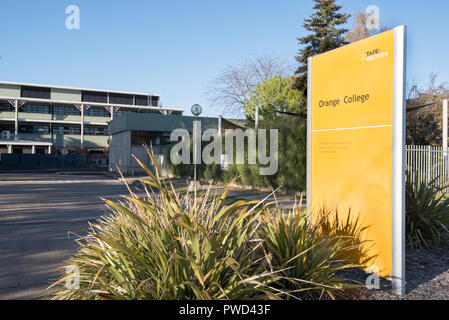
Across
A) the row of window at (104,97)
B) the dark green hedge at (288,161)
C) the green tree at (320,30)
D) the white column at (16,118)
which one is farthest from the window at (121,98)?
the dark green hedge at (288,161)

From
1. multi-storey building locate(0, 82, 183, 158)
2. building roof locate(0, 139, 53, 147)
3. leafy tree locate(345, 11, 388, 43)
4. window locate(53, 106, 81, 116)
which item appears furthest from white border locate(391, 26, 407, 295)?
window locate(53, 106, 81, 116)

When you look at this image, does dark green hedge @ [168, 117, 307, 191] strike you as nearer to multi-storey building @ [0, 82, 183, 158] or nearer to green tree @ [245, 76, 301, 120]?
green tree @ [245, 76, 301, 120]

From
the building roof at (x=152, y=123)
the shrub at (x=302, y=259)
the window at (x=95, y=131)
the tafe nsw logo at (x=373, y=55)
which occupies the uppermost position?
the window at (x=95, y=131)

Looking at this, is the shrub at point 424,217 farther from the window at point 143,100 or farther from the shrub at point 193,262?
the window at point 143,100

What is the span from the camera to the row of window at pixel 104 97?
65250mm

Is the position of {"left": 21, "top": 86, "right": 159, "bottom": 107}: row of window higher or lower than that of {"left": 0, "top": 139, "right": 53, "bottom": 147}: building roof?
higher

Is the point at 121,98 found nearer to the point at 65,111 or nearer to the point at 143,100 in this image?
the point at 143,100

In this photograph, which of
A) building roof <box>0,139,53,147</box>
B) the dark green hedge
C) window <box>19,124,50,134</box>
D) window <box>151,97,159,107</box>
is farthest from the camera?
window <box>151,97,159,107</box>

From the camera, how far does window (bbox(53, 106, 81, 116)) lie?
65.3 metres

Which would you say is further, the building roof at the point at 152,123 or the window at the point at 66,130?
the window at the point at 66,130

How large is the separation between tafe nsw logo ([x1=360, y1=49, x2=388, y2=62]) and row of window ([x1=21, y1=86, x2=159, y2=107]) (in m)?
71.0

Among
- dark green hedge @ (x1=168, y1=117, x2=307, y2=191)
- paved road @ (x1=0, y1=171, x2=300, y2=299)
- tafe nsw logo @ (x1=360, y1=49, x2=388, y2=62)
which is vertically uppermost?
tafe nsw logo @ (x1=360, y1=49, x2=388, y2=62)
